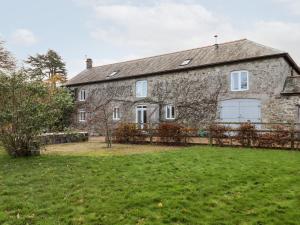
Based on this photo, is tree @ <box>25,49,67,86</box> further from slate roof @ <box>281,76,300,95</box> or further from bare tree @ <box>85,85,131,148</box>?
slate roof @ <box>281,76,300,95</box>

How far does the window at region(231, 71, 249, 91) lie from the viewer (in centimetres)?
2102

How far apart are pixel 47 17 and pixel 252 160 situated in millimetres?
11098

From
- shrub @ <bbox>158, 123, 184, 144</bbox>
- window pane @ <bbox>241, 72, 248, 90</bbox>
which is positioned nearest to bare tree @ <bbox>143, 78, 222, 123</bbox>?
window pane @ <bbox>241, 72, 248, 90</bbox>

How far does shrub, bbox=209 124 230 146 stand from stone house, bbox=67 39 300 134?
5894 mm

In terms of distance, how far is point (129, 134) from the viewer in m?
18.9

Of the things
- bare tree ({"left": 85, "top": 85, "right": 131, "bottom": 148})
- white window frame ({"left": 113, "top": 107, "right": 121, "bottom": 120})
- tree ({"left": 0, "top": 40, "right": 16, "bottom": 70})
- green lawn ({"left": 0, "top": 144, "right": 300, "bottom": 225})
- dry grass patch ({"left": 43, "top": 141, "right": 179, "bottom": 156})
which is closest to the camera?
green lawn ({"left": 0, "top": 144, "right": 300, "bottom": 225})

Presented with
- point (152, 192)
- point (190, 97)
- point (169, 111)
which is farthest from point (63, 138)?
point (152, 192)

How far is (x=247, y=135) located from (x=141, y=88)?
1375 centimetres

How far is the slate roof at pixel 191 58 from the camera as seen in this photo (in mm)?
21094

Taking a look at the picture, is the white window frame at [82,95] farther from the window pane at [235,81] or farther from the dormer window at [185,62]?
the window pane at [235,81]

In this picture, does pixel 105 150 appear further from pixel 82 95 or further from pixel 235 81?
pixel 82 95

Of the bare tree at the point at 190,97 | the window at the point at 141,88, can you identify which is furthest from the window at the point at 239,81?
the window at the point at 141,88

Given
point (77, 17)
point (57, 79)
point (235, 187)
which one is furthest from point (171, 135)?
point (57, 79)

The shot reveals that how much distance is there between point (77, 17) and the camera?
1494cm
